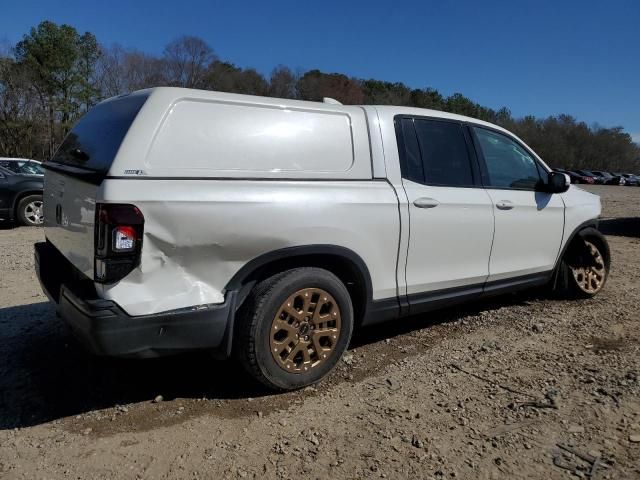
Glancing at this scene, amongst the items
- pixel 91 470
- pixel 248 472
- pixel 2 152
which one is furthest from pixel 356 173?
pixel 2 152

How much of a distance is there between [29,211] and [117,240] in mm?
9396

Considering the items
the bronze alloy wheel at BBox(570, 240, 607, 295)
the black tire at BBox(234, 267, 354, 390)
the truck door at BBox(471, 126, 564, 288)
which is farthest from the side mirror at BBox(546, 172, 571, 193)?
the black tire at BBox(234, 267, 354, 390)

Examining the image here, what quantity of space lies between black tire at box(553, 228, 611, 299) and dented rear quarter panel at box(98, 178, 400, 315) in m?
2.78

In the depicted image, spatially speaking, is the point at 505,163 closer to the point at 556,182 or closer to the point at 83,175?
the point at 556,182

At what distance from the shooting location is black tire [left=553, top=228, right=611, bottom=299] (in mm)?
5219

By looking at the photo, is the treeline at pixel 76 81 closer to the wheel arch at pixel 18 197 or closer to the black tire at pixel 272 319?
the wheel arch at pixel 18 197

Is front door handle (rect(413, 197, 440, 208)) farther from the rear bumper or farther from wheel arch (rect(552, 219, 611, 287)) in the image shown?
wheel arch (rect(552, 219, 611, 287))

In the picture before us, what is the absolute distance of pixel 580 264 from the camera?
5363 millimetres

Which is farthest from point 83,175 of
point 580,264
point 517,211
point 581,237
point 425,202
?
point 580,264

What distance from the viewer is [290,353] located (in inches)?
126

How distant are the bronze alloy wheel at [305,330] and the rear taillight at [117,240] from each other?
920mm

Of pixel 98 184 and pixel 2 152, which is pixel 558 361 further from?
pixel 2 152

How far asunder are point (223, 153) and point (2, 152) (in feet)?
120

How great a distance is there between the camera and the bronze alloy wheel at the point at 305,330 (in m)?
3.15
